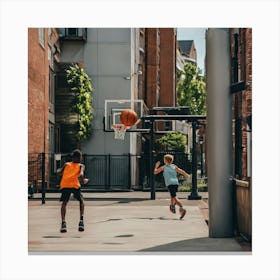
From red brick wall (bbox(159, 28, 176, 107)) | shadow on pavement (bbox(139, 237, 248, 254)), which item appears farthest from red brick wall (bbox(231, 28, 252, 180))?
red brick wall (bbox(159, 28, 176, 107))

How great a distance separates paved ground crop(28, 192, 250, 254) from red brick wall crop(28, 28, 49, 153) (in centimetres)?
663

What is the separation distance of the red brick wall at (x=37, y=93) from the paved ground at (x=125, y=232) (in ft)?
21.7

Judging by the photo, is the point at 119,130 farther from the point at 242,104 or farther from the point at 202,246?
the point at 202,246

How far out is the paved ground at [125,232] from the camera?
11.7 meters

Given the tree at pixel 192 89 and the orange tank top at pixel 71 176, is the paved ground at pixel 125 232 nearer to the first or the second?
the orange tank top at pixel 71 176

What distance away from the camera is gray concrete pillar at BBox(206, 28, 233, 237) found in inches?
489

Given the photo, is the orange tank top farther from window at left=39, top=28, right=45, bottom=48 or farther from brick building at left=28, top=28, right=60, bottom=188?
window at left=39, top=28, right=45, bottom=48

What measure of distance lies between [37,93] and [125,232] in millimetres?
15519

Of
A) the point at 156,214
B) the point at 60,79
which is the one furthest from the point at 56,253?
the point at 60,79

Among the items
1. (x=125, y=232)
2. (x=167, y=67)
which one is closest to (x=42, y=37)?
(x=167, y=67)

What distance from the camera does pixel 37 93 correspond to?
28.7 metres

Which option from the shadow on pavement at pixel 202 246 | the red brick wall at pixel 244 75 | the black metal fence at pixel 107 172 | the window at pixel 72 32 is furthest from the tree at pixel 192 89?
the shadow on pavement at pixel 202 246
